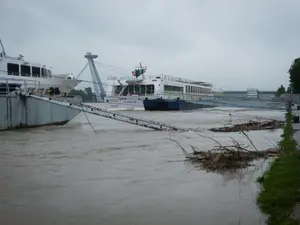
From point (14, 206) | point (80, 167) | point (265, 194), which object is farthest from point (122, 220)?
point (80, 167)

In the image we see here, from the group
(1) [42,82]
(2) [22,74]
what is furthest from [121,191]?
(1) [42,82]

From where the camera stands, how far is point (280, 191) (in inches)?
291

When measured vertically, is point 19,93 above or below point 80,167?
above

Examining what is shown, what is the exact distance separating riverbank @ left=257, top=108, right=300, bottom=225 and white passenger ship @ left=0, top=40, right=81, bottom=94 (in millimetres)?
23894

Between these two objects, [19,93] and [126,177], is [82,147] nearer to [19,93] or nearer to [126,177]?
[126,177]

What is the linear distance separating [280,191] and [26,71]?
31.4 metres

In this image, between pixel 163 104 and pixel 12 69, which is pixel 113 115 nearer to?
pixel 12 69

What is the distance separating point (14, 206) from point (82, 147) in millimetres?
9678

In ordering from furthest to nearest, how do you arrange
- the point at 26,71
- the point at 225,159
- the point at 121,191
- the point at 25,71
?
the point at 26,71, the point at 25,71, the point at 225,159, the point at 121,191

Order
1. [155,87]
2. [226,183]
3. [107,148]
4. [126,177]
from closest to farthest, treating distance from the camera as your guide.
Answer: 1. [226,183]
2. [126,177]
3. [107,148]
4. [155,87]

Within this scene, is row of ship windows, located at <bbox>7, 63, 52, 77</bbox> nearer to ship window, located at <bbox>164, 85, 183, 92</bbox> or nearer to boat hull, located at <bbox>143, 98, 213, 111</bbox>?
boat hull, located at <bbox>143, 98, 213, 111</bbox>

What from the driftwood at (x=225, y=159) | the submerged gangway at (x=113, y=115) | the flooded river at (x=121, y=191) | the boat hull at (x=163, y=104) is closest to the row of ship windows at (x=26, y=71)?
the submerged gangway at (x=113, y=115)

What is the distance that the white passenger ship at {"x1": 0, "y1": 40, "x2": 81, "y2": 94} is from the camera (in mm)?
31923

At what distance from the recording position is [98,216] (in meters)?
6.69
